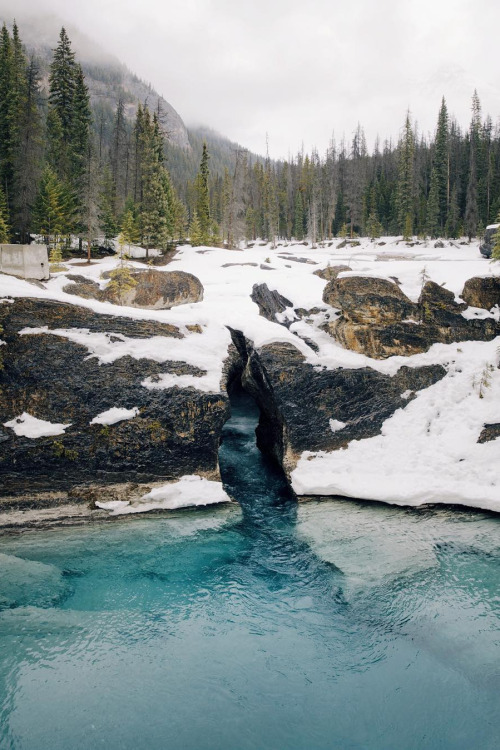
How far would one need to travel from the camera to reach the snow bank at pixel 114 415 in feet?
42.7

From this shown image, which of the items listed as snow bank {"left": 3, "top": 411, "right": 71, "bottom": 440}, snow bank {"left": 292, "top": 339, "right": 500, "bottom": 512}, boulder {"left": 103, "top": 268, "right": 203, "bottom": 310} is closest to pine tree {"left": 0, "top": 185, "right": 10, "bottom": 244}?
boulder {"left": 103, "top": 268, "right": 203, "bottom": 310}

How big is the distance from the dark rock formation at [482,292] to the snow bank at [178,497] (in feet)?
43.4

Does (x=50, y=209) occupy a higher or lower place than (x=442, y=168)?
lower

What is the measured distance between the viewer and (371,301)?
18.0m

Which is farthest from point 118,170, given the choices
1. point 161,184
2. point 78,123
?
point 161,184

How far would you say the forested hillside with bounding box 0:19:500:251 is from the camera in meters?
37.1

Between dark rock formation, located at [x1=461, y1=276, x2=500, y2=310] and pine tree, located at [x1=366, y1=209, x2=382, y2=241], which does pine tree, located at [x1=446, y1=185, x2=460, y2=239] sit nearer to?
pine tree, located at [x1=366, y1=209, x2=382, y2=241]

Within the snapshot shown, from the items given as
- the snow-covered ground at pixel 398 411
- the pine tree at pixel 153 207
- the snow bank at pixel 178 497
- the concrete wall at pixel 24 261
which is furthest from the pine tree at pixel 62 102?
the snow bank at pixel 178 497

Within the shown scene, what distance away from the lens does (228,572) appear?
1041 centimetres

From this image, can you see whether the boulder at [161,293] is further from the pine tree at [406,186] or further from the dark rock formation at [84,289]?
the pine tree at [406,186]

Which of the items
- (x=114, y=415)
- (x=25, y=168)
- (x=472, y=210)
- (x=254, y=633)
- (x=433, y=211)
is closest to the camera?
(x=254, y=633)

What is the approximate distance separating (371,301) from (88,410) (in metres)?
11.9

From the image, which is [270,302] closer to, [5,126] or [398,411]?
[398,411]

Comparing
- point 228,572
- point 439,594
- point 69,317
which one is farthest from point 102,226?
point 439,594
